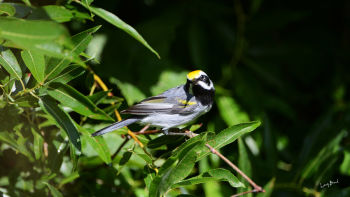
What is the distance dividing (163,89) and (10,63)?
1.44 metres

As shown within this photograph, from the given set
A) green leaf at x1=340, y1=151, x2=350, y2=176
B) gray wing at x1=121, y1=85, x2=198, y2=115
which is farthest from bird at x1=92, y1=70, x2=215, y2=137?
green leaf at x1=340, y1=151, x2=350, y2=176

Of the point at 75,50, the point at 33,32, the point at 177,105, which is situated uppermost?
the point at 33,32

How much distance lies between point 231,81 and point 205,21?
552 mm

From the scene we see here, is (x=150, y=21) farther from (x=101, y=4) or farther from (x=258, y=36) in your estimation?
(x=258, y=36)

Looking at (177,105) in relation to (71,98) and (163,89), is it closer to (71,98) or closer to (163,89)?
(163,89)

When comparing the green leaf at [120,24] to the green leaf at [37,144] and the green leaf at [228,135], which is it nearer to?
the green leaf at [228,135]

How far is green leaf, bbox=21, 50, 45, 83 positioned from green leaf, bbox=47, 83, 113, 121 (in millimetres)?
55

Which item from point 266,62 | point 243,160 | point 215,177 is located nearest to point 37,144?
point 215,177

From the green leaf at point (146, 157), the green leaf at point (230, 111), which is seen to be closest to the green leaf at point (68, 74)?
the green leaf at point (146, 157)

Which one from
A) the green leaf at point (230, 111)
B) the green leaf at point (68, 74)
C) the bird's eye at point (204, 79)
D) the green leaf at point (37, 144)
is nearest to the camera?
the green leaf at point (68, 74)

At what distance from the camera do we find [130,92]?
8.76ft

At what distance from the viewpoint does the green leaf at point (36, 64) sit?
1.47 m

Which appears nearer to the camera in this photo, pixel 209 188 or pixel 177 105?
pixel 177 105

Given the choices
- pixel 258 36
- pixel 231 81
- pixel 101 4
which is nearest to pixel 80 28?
pixel 101 4
